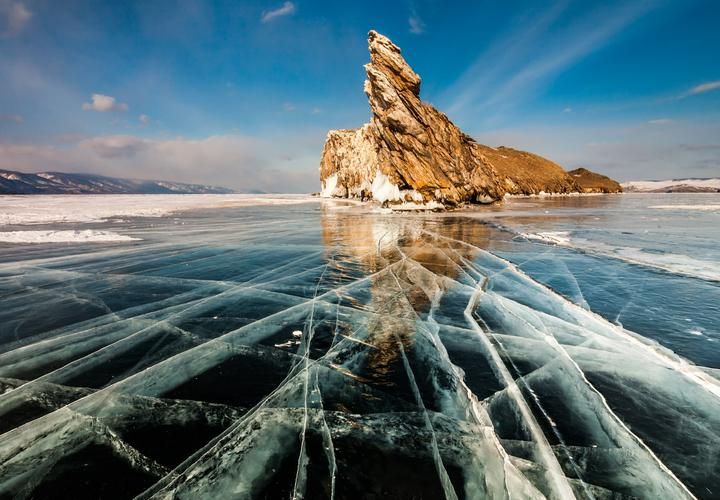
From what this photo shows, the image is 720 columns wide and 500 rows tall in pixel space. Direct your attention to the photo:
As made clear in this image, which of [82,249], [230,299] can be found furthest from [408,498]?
[82,249]

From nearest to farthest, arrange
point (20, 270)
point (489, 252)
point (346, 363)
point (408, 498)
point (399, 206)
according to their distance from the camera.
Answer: point (408, 498)
point (346, 363)
point (20, 270)
point (489, 252)
point (399, 206)

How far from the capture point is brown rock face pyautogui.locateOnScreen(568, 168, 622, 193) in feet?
456

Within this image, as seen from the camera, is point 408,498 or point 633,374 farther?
point 633,374

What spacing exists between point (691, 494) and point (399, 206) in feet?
111

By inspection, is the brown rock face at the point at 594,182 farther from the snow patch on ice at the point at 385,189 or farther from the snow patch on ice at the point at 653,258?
the snow patch on ice at the point at 653,258

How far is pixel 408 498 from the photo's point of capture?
2.31 meters

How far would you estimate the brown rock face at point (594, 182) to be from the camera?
13912 cm

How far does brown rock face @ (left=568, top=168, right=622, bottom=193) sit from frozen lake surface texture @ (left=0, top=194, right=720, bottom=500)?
159708 mm

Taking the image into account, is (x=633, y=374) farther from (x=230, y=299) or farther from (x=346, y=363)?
(x=230, y=299)

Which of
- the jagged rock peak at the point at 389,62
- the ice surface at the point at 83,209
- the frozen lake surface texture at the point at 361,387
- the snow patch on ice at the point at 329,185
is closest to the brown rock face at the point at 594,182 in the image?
the snow patch on ice at the point at 329,185

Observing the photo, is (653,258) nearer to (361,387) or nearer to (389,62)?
(361,387)

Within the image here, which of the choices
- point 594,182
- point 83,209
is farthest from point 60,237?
point 594,182

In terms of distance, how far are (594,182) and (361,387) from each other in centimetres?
18763

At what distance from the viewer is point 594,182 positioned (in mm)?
150875
